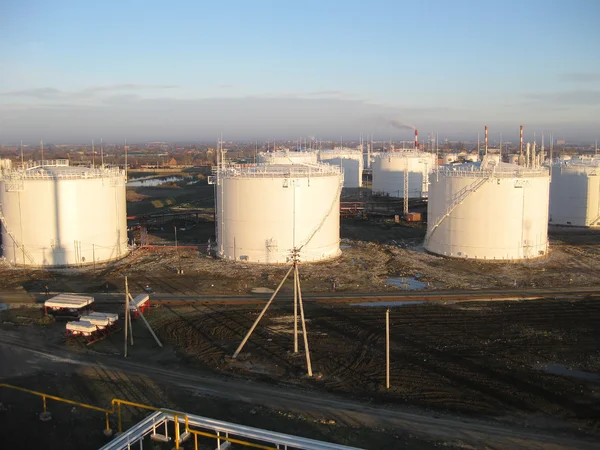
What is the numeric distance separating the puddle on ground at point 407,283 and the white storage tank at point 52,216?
15.5m

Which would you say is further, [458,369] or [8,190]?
[8,190]

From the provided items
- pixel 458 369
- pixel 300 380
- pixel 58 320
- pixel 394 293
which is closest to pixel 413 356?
pixel 458 369

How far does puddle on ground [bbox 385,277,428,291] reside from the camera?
25.0 m

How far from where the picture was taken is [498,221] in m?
29.9

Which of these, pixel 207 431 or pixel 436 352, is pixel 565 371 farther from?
pixel 207 431

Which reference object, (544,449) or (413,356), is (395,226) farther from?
(544,449)

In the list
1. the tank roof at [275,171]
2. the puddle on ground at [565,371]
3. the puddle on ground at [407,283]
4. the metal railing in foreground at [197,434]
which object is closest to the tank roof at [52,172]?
the tank roof at [275,171]

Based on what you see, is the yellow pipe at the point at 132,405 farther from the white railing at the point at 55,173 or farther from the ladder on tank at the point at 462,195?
the ladder on tank at the point at 462,195

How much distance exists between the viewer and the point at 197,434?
39.1 ft

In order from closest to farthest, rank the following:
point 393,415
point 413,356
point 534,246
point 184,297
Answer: point 393,415
point 413,356
point 184,297
point 534,246

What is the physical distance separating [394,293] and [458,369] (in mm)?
8498

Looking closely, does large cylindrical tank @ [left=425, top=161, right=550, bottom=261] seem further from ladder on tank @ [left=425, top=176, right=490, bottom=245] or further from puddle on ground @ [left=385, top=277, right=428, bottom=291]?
puddle on ground @ [left=385, top=277, right=428, bottom=291]

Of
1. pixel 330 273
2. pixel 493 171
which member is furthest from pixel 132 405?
pixel 493 171

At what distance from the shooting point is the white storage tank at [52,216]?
28.4 m
